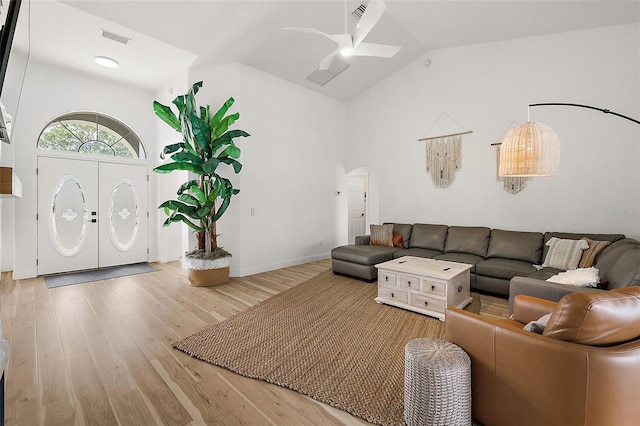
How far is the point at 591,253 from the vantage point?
3125 mm

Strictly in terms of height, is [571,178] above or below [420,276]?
above

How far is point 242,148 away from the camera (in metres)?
4.61

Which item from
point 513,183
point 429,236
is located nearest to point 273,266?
point 429,236

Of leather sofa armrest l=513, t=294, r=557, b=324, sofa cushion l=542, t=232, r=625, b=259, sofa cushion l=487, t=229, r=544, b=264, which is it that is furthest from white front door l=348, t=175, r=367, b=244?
leather sofa armrest l=513, t=294, r=557, b=324

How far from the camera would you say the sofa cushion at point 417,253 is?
4337mm

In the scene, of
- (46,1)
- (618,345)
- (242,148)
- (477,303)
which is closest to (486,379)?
(618,345)

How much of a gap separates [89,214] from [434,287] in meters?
5.76

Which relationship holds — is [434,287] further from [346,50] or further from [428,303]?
[346,50]

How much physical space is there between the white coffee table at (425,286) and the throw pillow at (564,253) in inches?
42.7

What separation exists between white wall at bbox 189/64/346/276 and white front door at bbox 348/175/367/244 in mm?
A: 329

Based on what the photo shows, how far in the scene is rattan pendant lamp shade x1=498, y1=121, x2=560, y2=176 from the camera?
2.40 m

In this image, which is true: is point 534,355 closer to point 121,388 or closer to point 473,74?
point 121,388

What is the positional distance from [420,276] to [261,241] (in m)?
2.81

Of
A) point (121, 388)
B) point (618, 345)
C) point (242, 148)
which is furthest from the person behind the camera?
point (242, 148)
